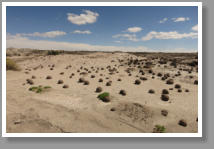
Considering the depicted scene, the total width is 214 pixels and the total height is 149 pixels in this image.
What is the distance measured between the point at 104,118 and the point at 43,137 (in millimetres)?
3176

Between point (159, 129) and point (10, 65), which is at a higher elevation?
point (10, 65)

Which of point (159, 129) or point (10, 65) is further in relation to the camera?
point (10, 65)

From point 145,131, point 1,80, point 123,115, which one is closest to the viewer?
point 145,131

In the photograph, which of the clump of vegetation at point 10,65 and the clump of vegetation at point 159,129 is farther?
the clump of vegetation at point 10,65

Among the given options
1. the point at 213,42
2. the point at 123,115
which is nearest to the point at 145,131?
the point at 123,115

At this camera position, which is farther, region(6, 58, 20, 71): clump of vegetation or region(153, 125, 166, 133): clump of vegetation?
region(6, 58, 20, 71): clump of vegetation

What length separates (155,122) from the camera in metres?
7.00

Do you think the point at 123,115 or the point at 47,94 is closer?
the point at 123,115

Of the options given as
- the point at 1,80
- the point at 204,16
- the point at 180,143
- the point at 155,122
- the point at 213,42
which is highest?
the point at 204,16

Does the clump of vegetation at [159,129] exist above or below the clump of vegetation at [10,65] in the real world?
below

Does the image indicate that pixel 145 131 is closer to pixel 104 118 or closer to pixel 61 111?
pixel 104 118

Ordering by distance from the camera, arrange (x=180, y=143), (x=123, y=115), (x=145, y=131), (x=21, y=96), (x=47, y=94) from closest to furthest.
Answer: (x=180, y=143)
(x=145, y=131)
(x=123, y=115)
(x=21, y=96)
(x=47, y=94)

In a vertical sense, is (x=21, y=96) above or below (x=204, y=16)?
below

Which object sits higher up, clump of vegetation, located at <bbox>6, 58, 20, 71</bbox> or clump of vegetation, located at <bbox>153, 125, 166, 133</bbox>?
clump of vegetation, located at <bbox>6, 58, 20, 71</bbox>
